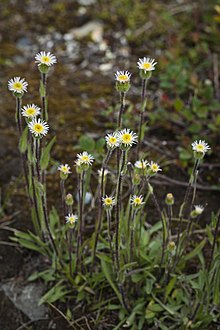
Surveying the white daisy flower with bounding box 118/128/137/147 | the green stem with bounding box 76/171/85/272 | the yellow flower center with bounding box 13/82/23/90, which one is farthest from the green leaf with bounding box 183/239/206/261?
the yellow flower center with bounding box 13/82/23/90

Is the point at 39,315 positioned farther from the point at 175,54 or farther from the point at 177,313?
the point at 175,54

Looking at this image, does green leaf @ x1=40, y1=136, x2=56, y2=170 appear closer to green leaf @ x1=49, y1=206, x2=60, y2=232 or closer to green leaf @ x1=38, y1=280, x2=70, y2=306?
green leaf @ x1=49, y1=206, x2=60, y2=232

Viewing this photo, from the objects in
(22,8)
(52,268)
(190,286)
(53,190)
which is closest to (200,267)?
(190,286)

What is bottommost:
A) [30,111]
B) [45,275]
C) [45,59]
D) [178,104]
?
[45,275]

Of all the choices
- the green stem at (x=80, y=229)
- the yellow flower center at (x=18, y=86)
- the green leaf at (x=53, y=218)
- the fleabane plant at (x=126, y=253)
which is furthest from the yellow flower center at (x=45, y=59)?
the green leaf at (x=53, y=218)

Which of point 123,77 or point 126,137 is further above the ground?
point 123,77

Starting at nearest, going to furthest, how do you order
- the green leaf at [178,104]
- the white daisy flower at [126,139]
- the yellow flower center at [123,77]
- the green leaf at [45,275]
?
1. the white daisy flower at [126,139]
2. the yellow flower center at [123,77]
3. the green leaf at [45,275]
4. the green leaf at [178,104]

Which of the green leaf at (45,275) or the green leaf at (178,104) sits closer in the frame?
the green leaf at (45,275)

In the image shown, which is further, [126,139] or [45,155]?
[45,155]

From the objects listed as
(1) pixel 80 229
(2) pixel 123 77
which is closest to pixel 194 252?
(1) pixel 80 229

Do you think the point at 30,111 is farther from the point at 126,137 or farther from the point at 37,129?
the point at 126,137

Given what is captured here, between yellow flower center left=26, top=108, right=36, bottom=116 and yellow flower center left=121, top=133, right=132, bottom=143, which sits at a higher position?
yellow flower center left=26, top=108, right=36, bottom=116

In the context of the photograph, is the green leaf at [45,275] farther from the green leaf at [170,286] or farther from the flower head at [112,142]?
the flower head at [112,142]
